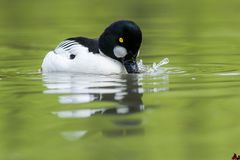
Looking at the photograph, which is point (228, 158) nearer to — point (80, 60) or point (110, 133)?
point (110, 133)

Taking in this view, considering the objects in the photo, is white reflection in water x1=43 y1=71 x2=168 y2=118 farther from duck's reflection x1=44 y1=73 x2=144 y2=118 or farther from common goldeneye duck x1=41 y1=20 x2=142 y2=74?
common goldeneye duck x1=41 y1=20 x2=142 y2=74

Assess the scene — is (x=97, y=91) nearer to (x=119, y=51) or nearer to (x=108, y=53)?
(x=119, y=51)

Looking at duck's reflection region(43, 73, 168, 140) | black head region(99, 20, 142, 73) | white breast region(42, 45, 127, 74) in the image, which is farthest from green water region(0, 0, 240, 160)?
black head region(99, 20, 142, 73)

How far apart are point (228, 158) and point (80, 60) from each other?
5.67 m

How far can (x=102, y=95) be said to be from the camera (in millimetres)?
9992

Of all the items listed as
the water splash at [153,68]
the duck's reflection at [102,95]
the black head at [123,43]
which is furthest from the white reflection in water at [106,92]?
the black head at [123,43]

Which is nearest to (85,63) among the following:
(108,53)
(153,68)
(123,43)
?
(108,53)

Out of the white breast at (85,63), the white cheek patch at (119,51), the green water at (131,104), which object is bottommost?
the green water at (131,104)

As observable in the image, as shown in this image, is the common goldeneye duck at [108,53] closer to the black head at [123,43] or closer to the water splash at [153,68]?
the black head at [123,43]

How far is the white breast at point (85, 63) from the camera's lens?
1199 centimetres

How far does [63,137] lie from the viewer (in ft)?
24.9

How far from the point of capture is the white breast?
1199 cm

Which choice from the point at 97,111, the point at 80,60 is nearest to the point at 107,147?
the point at 97,111

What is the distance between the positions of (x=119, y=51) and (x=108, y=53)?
23 cm
